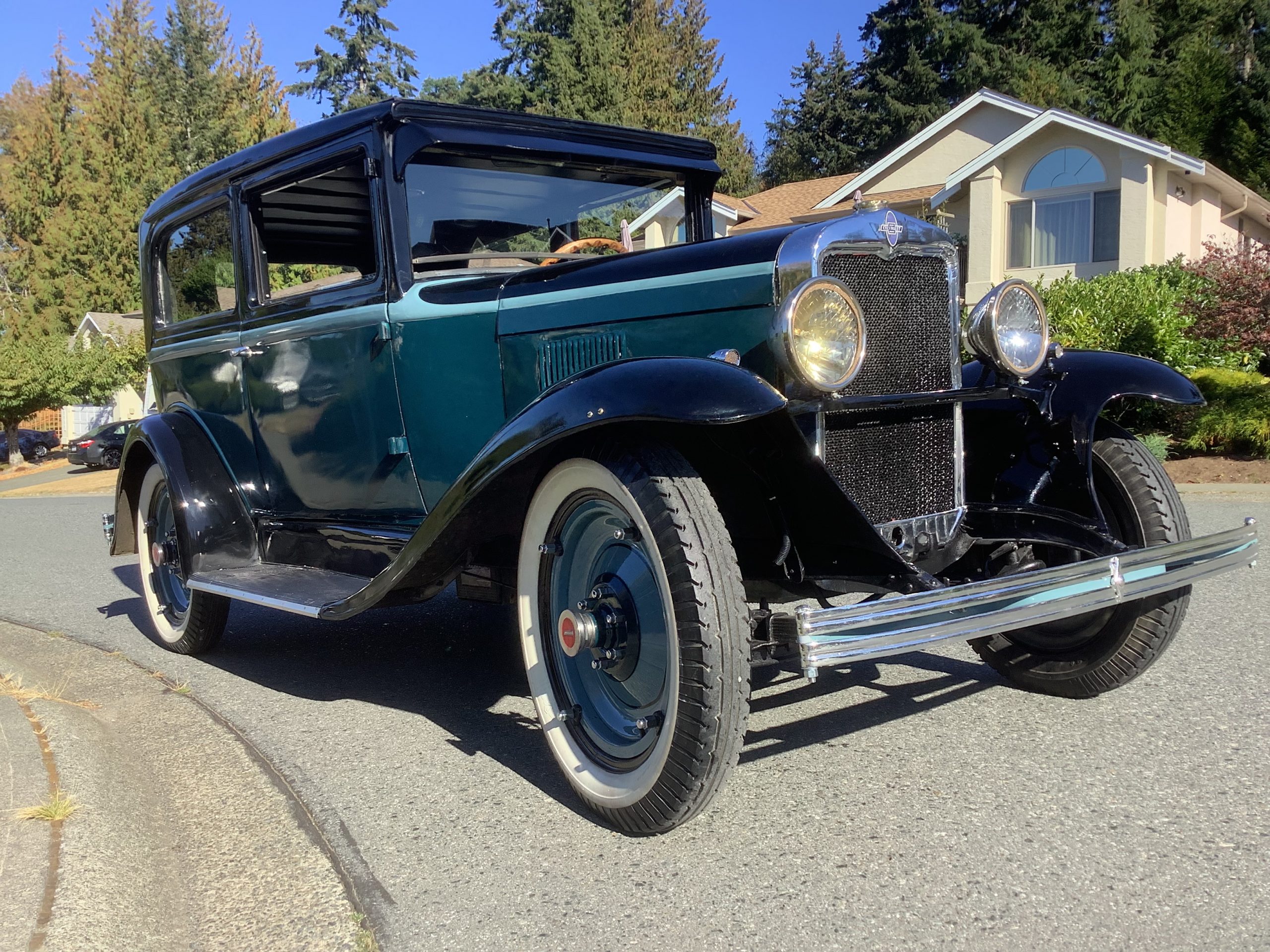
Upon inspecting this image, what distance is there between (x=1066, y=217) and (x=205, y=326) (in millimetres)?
19417

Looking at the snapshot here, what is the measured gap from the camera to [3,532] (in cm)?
1115

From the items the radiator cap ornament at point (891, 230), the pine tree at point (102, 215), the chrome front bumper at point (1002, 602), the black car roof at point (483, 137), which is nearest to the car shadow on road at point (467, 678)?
the chrome front bumper at point (1002, 602)

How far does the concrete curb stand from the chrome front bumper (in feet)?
3.83

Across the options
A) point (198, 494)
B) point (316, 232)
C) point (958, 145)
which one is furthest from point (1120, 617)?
point (958, 145)

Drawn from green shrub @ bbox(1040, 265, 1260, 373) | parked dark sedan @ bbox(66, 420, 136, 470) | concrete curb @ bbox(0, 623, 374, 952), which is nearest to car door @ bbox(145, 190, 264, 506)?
concrete curb @ bbox(0, 623, 374, 952)

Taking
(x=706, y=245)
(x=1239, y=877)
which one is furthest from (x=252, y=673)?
(x=1239, y=877)

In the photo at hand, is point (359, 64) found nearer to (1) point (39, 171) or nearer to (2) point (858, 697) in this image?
(1) point (39, 171)

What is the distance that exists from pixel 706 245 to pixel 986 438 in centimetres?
125

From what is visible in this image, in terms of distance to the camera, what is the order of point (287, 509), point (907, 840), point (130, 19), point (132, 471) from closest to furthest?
point (907, 840), point (287, 509), point (132, 471), point (130, 19)

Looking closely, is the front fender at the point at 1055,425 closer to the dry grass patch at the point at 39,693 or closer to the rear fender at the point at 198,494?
the rear fender at the point at 198,494

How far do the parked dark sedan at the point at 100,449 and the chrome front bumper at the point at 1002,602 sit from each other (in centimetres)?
2609

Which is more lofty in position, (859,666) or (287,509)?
(287,509)

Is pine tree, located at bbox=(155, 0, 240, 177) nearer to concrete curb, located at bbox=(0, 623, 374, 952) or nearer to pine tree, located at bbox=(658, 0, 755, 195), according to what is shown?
pine tree, located at bbox=(658, 0, 755, 195)

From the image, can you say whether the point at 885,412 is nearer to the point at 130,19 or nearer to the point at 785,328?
the point at 785,328
